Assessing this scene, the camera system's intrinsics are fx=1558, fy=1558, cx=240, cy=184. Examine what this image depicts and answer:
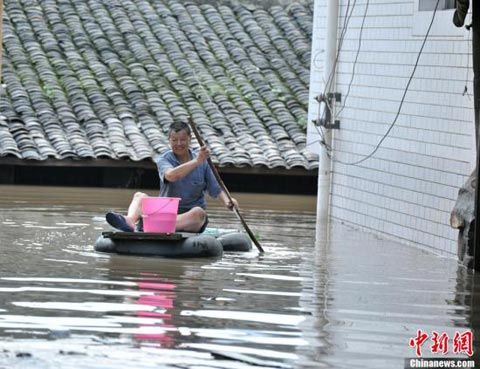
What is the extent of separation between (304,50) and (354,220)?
846cm

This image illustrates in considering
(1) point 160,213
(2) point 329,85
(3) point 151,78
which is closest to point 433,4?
(2) point 329,85

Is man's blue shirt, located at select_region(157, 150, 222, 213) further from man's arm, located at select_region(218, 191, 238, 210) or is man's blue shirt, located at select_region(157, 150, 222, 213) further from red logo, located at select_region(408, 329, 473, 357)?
red logo, located at select_region(408, 329, 473, 357)

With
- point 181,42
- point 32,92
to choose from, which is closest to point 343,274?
point 32,92

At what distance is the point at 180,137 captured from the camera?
16.4m

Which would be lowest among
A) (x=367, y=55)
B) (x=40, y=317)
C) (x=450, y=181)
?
(x=40, y=317)

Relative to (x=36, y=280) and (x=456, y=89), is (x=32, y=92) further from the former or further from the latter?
(x=36, y=280)

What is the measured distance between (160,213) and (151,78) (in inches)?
475

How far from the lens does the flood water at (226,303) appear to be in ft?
31.2

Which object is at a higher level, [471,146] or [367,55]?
[367,55]

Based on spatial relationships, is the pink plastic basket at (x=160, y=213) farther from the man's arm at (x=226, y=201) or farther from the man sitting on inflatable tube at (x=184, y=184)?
the man's arm at (x=226, y=201)

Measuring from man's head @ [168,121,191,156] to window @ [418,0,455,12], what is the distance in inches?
132

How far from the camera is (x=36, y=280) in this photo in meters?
12.9

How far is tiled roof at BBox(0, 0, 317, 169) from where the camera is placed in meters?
25.0

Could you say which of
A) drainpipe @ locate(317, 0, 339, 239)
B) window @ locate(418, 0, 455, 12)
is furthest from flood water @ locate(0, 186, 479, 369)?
drainpipe @ locate(317, 0, 339, 239)
